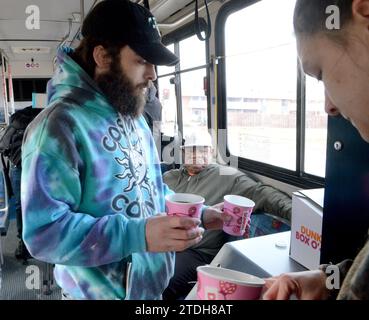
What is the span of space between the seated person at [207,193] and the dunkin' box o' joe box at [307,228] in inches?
38.3

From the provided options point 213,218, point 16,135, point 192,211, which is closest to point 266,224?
point 213,218

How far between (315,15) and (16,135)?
116 inches

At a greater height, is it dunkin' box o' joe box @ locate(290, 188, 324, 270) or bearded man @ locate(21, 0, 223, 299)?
bearded man @ locate(21, 0, 223, 299)

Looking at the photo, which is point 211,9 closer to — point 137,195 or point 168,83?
point 168,83

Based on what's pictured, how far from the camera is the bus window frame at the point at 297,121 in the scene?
7.59 ft

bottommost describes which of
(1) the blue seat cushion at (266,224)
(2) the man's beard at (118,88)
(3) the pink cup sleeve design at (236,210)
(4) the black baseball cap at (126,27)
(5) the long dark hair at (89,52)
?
(1) the blue seat cushion at (266,224)

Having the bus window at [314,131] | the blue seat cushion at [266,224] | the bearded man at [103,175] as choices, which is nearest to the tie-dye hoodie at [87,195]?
the bearded man at [103,175]

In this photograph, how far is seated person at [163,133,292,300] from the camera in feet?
7.49

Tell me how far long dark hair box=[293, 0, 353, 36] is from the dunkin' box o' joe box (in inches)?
28.2

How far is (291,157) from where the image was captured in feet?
8.35

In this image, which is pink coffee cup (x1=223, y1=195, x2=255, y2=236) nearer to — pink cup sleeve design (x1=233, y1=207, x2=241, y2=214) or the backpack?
pink cup sleeve design (x1=233, y1=207, x2=241, y2=214)

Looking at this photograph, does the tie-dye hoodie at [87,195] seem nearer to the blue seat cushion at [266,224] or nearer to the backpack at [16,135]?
the blue seat cushion at [266,224]

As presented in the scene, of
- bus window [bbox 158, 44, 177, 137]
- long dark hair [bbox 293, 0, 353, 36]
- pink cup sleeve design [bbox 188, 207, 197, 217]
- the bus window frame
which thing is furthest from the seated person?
long dark hair [bbox 293, 0, 353, 36]

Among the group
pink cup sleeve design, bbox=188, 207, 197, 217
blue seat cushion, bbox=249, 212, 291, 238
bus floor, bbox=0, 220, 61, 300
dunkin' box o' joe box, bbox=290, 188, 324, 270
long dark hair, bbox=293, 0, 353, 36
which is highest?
long dark hair, bbox=293, 0, 353, 36
